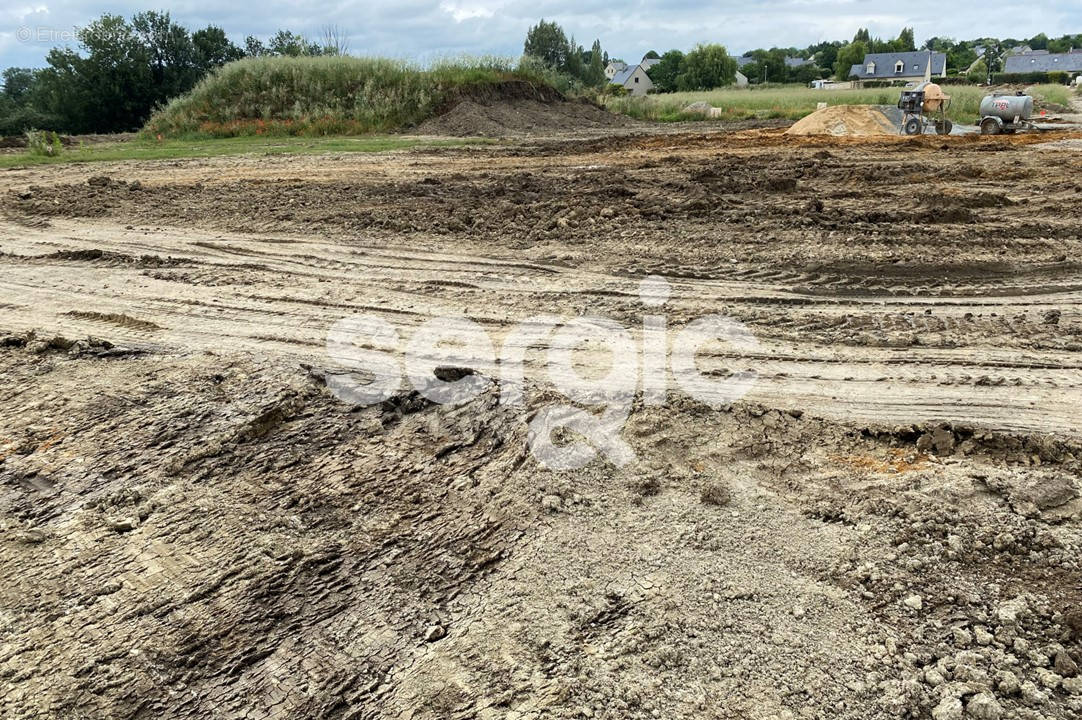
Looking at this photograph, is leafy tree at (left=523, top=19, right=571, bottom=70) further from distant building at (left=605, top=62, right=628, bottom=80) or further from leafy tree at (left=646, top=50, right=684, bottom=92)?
distant building at (left=605, top=62, right=628, bottom=80)

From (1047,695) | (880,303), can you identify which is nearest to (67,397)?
(1047,695)

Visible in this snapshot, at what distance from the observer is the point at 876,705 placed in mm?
2320

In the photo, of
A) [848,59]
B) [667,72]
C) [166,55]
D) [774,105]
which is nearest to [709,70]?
[667,72]

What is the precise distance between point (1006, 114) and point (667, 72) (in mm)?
69745

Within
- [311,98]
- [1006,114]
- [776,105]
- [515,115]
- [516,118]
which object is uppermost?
[311,98]

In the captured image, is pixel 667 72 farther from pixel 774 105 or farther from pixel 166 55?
pixel 166 55

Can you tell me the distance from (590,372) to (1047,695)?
9.33ft

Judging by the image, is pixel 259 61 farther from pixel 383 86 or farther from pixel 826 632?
pixel 826 632

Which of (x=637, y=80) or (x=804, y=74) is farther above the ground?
(x=804, y=74)

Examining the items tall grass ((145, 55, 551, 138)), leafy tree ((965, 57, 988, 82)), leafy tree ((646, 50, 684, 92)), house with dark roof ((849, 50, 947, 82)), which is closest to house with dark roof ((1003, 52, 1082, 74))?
leafy tree ((965, 57, 988, 82))

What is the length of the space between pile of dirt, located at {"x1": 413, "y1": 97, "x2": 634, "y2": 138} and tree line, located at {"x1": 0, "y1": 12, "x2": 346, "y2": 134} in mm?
10684

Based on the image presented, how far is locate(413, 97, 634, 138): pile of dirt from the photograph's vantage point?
2261 centimetres

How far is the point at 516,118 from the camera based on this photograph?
2520 centimetres

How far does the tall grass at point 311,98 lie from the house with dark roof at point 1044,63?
8977 centimetres
